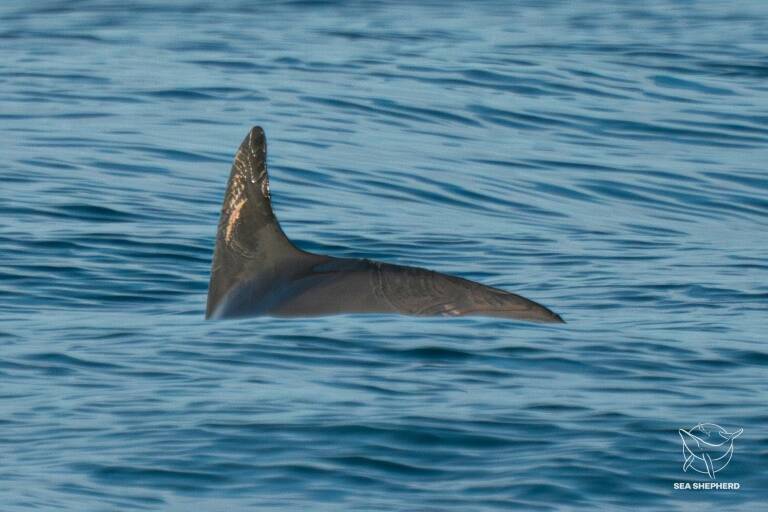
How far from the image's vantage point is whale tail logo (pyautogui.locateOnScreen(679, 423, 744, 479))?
9023 millimetres

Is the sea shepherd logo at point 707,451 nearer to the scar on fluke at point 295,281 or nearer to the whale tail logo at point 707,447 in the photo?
the whale tail logo at point 707,447

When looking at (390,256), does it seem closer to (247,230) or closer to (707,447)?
(247,230)

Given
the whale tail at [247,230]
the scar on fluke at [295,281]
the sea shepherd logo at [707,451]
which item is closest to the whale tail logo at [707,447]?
the sea shepherd logo at [707,451]

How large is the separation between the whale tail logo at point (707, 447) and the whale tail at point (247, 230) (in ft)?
10.2

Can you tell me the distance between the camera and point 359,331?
479 inches

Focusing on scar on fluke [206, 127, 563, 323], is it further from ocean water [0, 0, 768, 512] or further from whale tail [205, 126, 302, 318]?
ocean water [0, 0, 768, 512]

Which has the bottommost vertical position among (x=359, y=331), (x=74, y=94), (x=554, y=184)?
(x=359, y=331)

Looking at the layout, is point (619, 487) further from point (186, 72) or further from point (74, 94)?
point (186, 72)

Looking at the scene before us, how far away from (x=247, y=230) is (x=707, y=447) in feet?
12.0

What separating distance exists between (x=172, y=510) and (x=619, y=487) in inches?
89.3

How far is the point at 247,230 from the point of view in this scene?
11.5m

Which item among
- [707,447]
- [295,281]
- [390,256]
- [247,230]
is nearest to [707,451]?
[707,447]

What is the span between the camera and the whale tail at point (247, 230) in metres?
11.4

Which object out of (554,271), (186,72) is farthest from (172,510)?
(186,72)
